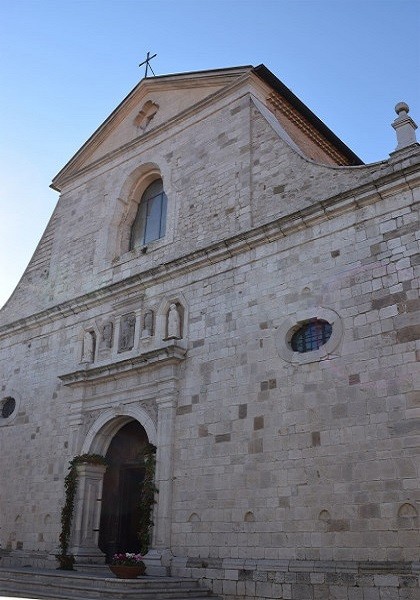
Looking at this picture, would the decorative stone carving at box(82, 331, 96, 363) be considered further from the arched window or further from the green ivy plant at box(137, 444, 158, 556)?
the green ivy plant at box(137, 444, 158, 556)

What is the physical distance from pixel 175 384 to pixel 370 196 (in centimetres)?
491

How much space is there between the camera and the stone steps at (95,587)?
8812mm

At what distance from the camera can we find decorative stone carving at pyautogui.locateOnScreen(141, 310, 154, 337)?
12555 millimetres

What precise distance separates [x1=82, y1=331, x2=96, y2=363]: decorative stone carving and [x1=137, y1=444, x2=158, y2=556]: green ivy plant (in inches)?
124

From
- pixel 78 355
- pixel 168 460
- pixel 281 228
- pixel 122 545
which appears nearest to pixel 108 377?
pixel 78 355

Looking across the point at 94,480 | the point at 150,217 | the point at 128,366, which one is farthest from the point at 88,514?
the point at 150,217

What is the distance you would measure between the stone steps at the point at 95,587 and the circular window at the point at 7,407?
4859mm

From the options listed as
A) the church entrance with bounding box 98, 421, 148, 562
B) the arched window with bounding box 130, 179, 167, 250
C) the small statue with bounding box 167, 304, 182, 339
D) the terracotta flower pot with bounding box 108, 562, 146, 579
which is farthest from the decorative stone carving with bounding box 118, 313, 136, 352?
the terracotta flower pot with bounding box 108, 562, 146, 579

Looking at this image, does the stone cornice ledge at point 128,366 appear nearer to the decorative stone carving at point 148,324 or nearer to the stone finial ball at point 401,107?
the decorative stone carving at point 148,324

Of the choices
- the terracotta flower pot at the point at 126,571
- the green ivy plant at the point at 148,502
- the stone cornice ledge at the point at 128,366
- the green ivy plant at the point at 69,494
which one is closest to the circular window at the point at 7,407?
the stone cornice ledge at the point at 128,366

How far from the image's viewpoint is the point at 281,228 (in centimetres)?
1098

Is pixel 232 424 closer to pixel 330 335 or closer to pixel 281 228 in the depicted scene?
pixel 330 335

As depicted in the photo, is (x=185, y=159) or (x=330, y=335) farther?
(x=185, y=159)

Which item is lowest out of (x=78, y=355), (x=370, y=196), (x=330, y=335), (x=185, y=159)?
(x=330, y=335)
